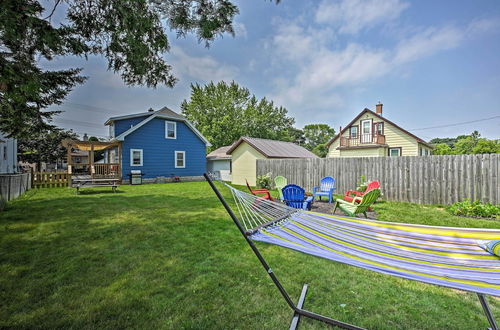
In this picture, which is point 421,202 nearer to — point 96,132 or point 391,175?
point 391,175

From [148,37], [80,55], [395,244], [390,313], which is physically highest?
[148,37]

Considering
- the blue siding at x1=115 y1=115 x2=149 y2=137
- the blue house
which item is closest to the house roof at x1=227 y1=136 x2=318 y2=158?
the blue house

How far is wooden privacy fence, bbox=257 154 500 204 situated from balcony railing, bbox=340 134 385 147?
30.3 feet

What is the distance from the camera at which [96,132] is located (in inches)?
1502

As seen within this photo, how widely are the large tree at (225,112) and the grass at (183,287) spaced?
24.7m

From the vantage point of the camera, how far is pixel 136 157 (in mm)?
14859

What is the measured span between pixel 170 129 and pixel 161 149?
1.73m

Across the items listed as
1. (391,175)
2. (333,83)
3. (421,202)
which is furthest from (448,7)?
(333,83)

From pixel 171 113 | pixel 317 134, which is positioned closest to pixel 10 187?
pixel 171 113

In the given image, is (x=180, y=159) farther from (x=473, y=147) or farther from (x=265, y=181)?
(x=473, y=147)

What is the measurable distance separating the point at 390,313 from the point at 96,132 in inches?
1824

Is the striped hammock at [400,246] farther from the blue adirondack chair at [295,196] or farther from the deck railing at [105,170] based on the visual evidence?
the deck railing at [105,170]

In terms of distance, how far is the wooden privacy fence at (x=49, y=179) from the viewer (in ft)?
38.7

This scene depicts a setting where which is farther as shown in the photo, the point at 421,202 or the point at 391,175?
the point at 391,175
